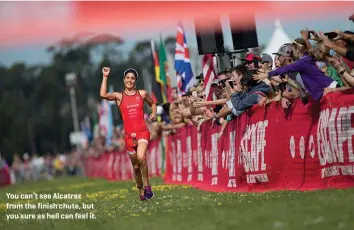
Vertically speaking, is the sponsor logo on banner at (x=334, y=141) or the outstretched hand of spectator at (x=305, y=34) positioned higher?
the outstretched hand of spectator at (x=305, y=34)

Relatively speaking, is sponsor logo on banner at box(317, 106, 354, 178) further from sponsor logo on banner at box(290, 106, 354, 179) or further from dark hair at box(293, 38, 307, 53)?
dark hair at box(293, 38, 307, 53)

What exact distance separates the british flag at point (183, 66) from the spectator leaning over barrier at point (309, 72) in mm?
12489

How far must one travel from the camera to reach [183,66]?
28.1 m

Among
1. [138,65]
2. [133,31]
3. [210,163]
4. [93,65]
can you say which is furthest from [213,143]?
[93,65]

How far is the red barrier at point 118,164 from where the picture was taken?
36.4 meters

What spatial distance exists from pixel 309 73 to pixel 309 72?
3 centimetres

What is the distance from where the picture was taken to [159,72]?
35.1 metres

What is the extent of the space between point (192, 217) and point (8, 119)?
128m

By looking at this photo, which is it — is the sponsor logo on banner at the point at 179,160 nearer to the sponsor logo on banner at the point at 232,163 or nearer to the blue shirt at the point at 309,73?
the sponsor logo on banner at the point at 232,163

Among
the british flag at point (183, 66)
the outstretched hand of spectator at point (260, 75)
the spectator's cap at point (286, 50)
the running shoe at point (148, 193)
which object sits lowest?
the running shoe at point (148, 193)

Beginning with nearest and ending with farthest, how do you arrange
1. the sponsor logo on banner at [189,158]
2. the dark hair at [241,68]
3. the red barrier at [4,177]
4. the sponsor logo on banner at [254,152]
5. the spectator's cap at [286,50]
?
the spectator's cap at [286,50], the sponsor logo on banner at [254,152], the dark hair at [241,68], the sponsor logo on banner at [189,158], the red barrier at [4,177]

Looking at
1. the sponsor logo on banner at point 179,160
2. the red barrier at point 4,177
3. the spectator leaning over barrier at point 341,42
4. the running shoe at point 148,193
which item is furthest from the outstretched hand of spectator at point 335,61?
the red barrier at point 4,177

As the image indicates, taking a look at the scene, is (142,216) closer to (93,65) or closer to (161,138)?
(161,138)

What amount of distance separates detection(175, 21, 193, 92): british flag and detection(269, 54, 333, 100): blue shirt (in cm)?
1267
